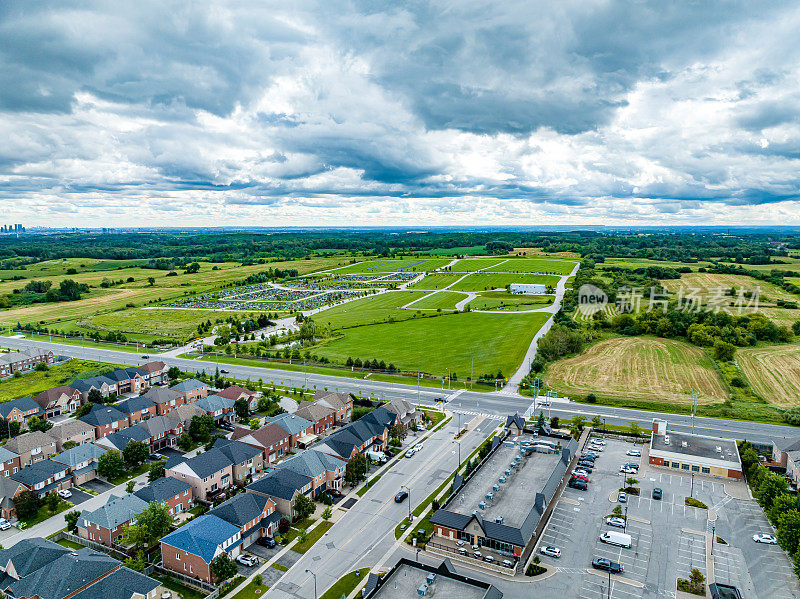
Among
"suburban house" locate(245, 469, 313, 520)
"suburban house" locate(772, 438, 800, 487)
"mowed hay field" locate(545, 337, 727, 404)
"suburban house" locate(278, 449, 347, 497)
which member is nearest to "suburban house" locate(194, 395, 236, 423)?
"suburban house" locate(278, 449, 347, 497)

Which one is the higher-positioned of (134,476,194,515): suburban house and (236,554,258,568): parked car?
(134,476,194,515): suburban house

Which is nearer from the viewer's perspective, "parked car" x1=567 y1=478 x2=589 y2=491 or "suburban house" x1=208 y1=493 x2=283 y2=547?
"suburban house" x1=208 y1=493 x2=283 y2=547

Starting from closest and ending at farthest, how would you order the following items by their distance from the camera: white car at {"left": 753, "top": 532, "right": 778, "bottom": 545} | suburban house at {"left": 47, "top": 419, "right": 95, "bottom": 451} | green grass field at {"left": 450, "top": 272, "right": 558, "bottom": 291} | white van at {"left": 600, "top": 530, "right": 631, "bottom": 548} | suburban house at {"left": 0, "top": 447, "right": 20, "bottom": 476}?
white van at {"left": 600, "top": 530, "right": 631, "bottom": 548}, white car at {"left": 753, "top": 532, "right": 778, "bottom": 545}, suburban house at {"left": 0, "top": 447, "right": 20, "bottom": 476}, suburban house at {"left": 47, "top": 419, "right": 95, "bottom": 451}, green grass field at {"left": 450, "top": 272, "right": 558, "bottom": 291}

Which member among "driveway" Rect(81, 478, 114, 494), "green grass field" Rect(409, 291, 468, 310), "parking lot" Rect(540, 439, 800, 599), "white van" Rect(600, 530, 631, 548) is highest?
"green grass field" Rect(409, 291, 468, 310)

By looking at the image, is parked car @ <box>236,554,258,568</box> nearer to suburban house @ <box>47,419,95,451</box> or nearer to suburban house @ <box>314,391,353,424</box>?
suburban house @ <box>314,391,353,424</box>

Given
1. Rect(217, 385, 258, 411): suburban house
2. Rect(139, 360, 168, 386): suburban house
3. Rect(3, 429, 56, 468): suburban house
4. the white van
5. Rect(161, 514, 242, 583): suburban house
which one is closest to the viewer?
Rect(161, 514, 242, 583): suburban house

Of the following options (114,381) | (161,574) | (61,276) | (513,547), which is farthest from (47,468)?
(61,276)

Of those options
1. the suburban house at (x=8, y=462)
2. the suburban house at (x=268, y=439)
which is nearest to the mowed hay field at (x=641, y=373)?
the suburban house at (x=268, y=439)
